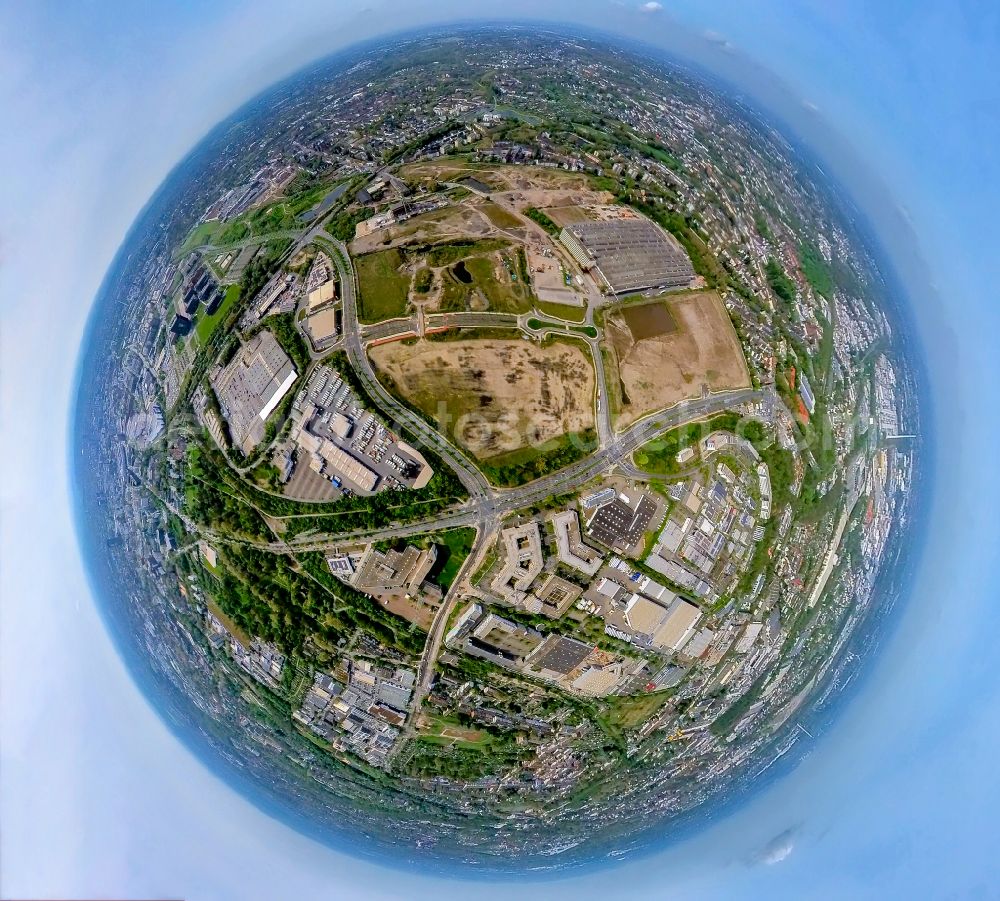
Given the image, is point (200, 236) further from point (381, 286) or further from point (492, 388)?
point (492, 388)

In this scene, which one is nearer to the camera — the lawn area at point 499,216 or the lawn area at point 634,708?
the lawn area at point 634,708

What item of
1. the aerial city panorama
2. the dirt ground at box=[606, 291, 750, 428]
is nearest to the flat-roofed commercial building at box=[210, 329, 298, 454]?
the aerial city panorama

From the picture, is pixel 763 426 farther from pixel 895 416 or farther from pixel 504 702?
pixel 504 702

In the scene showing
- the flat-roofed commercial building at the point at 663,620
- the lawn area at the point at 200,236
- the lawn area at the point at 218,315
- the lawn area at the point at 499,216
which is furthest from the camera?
the lawn area at the point at 200,236

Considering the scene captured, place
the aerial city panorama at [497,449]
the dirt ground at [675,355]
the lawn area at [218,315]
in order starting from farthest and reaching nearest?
the lawn area at [218,315]
the dirt ground at [675,355]
the aerial city panorama at [497,449]

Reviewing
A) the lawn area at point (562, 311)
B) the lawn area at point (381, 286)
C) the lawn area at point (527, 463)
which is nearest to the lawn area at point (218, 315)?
the lawn area at point (381, 286)

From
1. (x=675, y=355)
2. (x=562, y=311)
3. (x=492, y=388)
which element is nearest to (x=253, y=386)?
(x=492, y=388)

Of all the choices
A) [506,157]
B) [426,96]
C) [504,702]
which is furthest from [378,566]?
[426,96]

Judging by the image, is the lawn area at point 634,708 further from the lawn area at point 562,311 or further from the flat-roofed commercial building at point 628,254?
the flat-roofed commercial building at point 628,254
